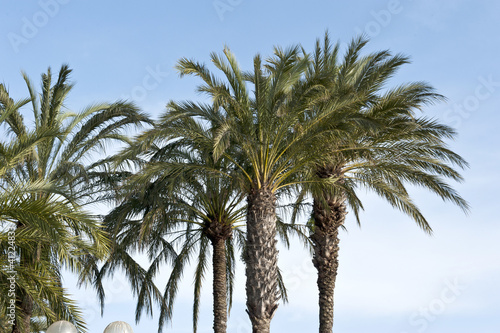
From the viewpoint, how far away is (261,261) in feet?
53.4

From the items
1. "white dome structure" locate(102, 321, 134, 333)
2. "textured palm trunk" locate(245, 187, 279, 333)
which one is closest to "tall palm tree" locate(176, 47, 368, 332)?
"textured palm trunk" locate(245, 187, 279, 333)

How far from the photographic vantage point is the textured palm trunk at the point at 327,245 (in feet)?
62.3

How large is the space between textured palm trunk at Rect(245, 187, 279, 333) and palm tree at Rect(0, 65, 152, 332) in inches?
171

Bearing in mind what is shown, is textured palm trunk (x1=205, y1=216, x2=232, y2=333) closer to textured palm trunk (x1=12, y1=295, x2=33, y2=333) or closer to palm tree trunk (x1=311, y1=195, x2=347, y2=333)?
palm tree trunk (x1=311, y1=195, x2=347, y2=333)

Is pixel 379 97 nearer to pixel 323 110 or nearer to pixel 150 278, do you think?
pixel 323 110

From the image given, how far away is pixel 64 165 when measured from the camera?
17.4m

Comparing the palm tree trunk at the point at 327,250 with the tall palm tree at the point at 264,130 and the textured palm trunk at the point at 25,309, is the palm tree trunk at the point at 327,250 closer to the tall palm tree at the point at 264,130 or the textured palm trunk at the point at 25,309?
the tall palm tree at the point at 264,130

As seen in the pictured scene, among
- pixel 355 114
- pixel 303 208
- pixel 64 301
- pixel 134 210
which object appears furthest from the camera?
pixel 303 208

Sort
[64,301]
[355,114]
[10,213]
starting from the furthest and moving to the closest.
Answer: [355,114], [64,301], [10,213]

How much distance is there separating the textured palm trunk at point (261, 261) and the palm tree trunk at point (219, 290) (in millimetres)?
4053

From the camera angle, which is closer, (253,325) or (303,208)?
(253,325)

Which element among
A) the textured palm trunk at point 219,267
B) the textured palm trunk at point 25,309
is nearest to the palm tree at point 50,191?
the textured palm trunk at point 25,309

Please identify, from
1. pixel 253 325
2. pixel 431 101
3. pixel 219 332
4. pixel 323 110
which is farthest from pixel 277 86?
pixel 219 332

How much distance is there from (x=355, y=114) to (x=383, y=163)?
319 centimetres
